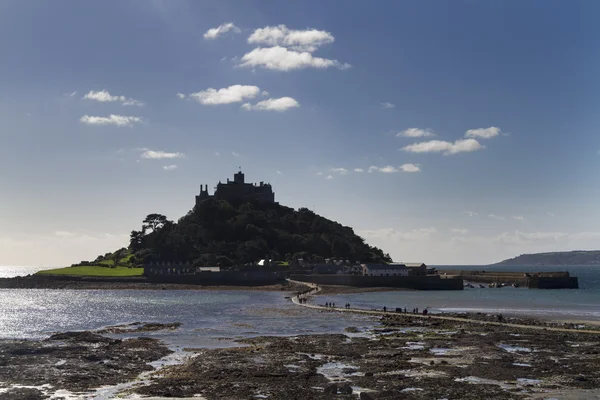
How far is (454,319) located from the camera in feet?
215

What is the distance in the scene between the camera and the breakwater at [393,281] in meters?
140

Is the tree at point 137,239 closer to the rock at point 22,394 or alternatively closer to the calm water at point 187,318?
the calm water at point 187,318

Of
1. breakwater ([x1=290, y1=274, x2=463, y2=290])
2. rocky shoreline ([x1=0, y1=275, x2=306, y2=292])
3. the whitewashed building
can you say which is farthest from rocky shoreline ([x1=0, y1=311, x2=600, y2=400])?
the whitewashed building

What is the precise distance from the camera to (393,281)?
142000mm

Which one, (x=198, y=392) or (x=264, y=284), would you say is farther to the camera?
(x=264, y=284)

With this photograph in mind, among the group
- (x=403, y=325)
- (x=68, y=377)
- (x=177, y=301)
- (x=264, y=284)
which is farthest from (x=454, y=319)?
(x=264, y=284)

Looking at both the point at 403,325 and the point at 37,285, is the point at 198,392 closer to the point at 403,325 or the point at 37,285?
the point at 403,325

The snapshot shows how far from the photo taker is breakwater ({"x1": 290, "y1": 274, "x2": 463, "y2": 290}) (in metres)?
140

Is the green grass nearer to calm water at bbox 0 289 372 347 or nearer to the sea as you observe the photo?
the sea

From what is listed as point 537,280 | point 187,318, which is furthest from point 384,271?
point 187,318

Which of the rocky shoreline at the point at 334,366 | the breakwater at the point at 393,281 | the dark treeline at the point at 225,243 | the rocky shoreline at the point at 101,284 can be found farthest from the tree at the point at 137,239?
the rocky shoreline at the point at 334,366

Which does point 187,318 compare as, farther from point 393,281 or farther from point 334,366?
point 393,281

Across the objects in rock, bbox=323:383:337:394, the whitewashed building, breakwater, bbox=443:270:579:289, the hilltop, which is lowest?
rock, bbox=323:383:337:394

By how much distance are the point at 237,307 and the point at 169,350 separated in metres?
43.1
